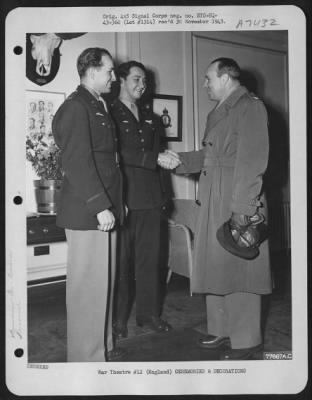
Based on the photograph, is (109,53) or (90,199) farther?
(109,53)

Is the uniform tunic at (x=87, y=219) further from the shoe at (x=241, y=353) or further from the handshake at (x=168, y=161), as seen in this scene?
the shoe at (x=241, y=353)

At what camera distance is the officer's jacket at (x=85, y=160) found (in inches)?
43.3

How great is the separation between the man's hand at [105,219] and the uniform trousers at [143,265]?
29 cm

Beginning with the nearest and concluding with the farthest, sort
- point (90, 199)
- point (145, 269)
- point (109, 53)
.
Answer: point (90, 199) → point (109, 53) → point (145, 269)

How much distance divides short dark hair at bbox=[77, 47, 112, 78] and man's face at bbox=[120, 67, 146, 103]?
190 mm

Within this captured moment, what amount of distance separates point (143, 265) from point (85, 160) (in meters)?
0.56

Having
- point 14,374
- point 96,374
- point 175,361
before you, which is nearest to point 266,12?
point 175,361

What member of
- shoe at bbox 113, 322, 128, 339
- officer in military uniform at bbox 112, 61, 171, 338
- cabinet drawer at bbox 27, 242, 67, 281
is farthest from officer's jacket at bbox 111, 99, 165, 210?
shoe at bbox 113, 322, 128, 339

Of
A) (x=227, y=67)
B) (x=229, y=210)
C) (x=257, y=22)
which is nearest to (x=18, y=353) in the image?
(x=229, y=210)

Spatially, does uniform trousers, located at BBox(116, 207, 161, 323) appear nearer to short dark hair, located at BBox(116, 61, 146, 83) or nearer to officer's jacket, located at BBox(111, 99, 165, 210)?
officer's jacket, located at BBox(111, 99, 165, 210)

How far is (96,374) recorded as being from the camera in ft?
3.84

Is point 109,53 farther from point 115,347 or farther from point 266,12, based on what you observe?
point 115,347

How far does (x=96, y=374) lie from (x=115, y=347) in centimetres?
12

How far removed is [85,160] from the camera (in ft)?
3.59
